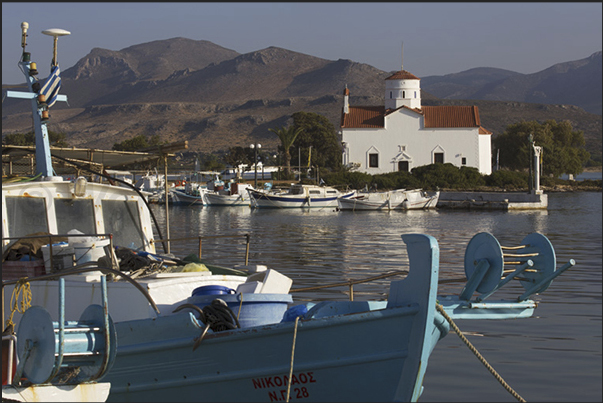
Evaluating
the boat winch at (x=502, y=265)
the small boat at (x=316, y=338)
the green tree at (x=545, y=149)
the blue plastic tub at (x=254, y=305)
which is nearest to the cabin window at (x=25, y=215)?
the small boat at (x=316, y=338)

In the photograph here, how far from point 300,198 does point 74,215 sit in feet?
150

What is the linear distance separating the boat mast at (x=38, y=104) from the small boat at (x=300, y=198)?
44.3 metres

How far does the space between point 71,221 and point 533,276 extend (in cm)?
619

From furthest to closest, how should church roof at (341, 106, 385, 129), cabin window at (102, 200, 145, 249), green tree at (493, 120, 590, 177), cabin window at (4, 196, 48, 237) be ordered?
1. green tree at (493, 120, 590, 177)
2. church roof at (341, 106, 385, 129)
3. cabin window at (102, 200, 145, 249)
4. cabin window at (4, 196, 48, 237)

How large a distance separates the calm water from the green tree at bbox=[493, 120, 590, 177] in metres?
39.7

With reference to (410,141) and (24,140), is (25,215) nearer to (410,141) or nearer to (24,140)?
(24,140)

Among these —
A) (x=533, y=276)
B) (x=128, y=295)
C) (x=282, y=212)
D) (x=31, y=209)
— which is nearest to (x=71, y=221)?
(x=31, y=209)

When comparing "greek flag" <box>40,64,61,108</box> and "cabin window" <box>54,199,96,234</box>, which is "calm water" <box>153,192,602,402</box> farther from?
"greek flag" <box>40,64,61,108</box>

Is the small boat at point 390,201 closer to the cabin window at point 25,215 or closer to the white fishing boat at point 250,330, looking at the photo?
the cabin window at point 25,215

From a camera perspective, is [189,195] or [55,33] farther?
[189,195]

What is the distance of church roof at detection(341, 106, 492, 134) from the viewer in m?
83.6

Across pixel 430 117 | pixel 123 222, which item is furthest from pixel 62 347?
pixel 430 117

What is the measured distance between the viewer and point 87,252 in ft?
31.1

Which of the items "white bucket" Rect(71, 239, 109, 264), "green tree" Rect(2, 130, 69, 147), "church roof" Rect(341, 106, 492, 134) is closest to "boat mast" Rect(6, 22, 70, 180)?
"white bucket" Rect(71, 239, 109, 264)
